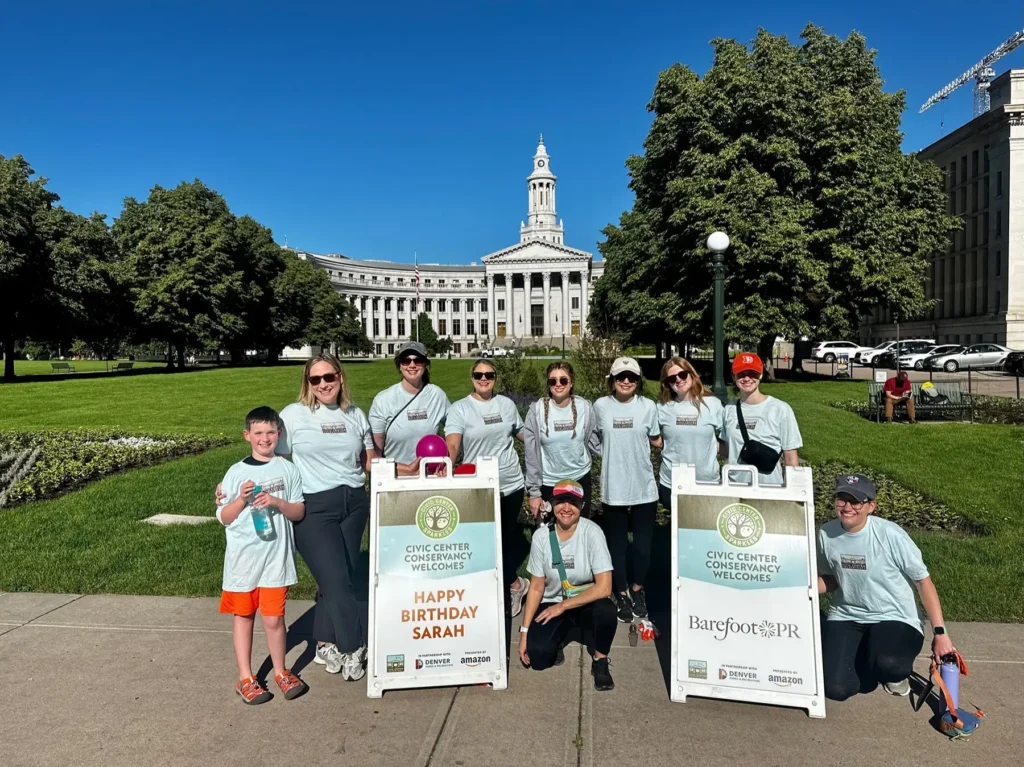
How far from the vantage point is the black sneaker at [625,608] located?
5.14 m

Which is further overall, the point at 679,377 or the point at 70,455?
the point at 70,455

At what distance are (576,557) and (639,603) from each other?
1.17 meters

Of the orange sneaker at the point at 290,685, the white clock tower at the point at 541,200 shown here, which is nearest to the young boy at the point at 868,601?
the orange sneaker at the point at 290,685

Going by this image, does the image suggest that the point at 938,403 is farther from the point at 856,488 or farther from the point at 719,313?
the point at 856,488

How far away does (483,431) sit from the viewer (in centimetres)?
503

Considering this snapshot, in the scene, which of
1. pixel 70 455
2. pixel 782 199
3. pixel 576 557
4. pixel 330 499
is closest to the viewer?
pixel 576 557

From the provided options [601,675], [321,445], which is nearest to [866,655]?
[601,675]

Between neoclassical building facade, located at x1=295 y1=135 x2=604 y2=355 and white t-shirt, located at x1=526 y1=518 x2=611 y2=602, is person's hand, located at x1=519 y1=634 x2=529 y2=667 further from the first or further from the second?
neoclassical building facade, located at x1=295 y1=135 x2=604 y2=355

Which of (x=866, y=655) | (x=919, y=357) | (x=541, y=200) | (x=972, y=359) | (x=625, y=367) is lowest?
(x=866, y=655)

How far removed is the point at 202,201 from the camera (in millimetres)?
50938

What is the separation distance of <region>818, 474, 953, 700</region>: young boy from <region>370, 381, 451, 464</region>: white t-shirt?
270 centimetres

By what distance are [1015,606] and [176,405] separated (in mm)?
21207

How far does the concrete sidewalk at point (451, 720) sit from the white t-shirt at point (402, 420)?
4.89 ft

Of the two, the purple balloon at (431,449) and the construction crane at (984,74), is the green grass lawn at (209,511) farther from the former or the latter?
the construction crane at (984,74)
